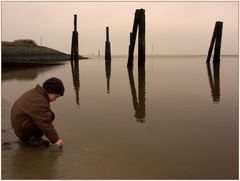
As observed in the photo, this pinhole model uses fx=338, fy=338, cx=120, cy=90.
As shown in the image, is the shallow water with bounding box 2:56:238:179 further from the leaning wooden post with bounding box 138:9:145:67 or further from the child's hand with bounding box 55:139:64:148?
the leaning wooden post with bounding box 138:9:145:67

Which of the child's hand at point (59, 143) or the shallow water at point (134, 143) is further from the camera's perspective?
the child's hand at point (59, 143)

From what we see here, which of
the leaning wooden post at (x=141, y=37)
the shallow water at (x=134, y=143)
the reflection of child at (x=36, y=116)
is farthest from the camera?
the leaning wooden post at (x=141, y=37)

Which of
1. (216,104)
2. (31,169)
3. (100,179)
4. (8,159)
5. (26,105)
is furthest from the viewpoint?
(216,104)

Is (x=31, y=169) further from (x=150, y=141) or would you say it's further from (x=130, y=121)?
(x=130, y=121)

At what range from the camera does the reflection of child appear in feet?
11.4

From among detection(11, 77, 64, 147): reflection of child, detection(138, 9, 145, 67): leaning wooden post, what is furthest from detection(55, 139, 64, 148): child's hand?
detection(138, 9, 145, 67): leaning wooden post

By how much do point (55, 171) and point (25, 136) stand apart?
35.9 inches

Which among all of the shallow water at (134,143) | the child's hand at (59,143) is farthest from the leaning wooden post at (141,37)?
the child's hand at (59,143)

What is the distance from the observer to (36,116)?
345 cm

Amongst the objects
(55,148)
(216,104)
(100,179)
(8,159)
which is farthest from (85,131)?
(216,104)

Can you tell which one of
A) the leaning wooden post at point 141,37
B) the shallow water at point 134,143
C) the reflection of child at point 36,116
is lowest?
the shallow water at point 134,143

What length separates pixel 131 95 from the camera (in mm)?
7293

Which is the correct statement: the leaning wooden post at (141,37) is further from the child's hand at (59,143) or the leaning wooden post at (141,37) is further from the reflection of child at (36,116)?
the child's hand at (59,143)

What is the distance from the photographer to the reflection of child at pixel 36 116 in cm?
346
